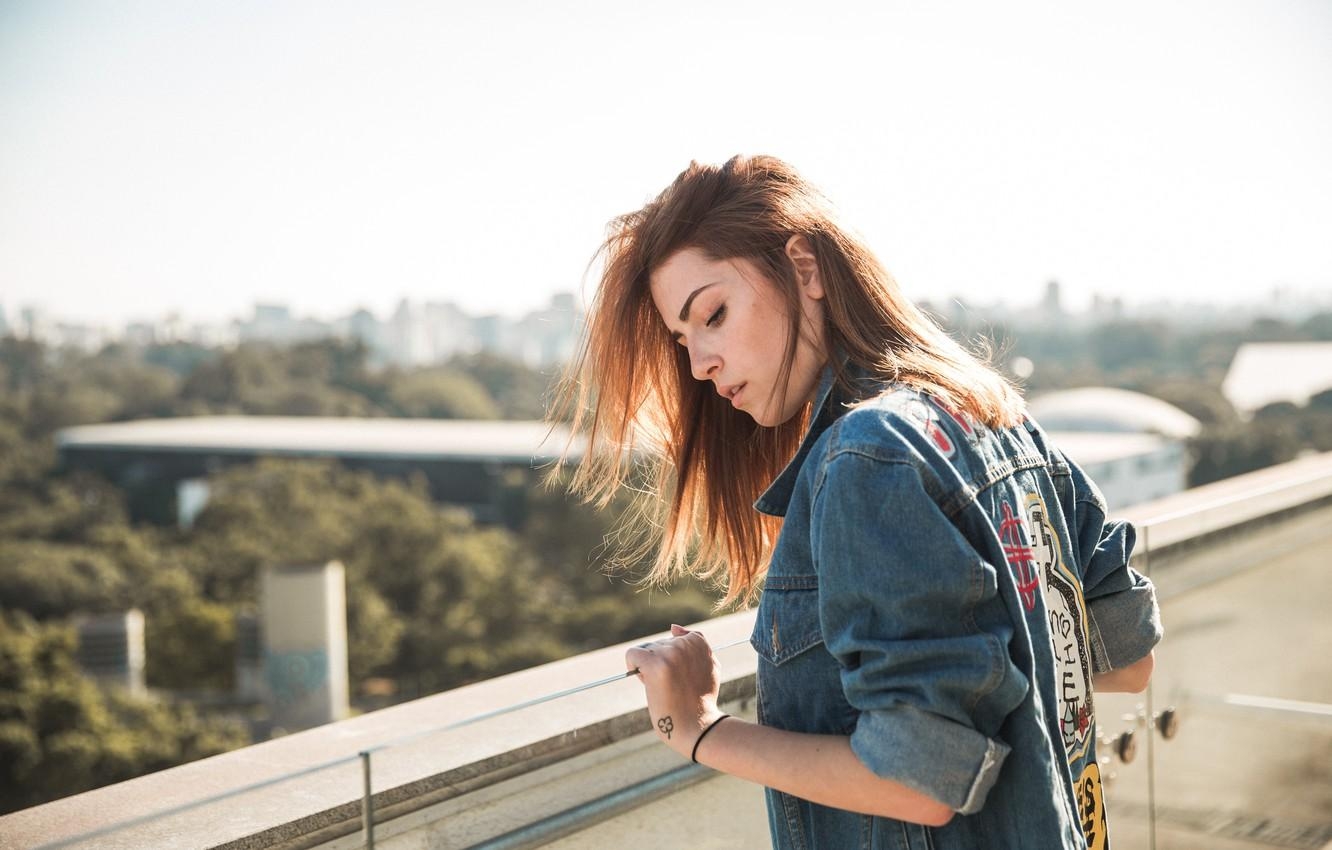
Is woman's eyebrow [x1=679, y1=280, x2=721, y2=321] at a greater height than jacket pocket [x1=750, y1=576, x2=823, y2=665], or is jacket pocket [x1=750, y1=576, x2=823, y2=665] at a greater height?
woman's eyebrow [x1=679, y1=280, x2=721, y2=321]

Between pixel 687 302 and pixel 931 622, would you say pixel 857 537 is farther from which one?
pixel 687 302

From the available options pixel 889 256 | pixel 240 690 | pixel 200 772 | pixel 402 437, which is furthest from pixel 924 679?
pixel 402 437

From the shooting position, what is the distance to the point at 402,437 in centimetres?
5478

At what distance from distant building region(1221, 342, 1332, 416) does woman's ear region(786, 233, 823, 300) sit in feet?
152

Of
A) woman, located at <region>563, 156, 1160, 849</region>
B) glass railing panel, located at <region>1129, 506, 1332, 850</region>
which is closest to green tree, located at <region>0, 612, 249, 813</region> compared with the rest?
glass railing panel, located at <region>1129, 506, 1332, 850</region>

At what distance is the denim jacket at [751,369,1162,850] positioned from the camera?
2.72ft

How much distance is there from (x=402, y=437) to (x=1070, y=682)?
55.0 metres

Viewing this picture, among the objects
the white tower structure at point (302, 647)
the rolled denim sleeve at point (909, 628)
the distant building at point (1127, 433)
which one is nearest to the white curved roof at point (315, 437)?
the white tower structure at point (302, 647)

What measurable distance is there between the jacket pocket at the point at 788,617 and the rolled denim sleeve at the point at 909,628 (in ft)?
0.22

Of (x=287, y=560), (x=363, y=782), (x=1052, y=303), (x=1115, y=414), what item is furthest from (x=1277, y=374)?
(x=363, y=782)

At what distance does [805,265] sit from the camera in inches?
40.4

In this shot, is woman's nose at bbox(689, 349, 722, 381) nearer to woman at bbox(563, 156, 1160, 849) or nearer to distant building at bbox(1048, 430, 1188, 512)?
woman at bbox(563, 156, 1160, 849)

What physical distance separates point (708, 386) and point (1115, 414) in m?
48.8

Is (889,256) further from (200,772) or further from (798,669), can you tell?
(200,772)
